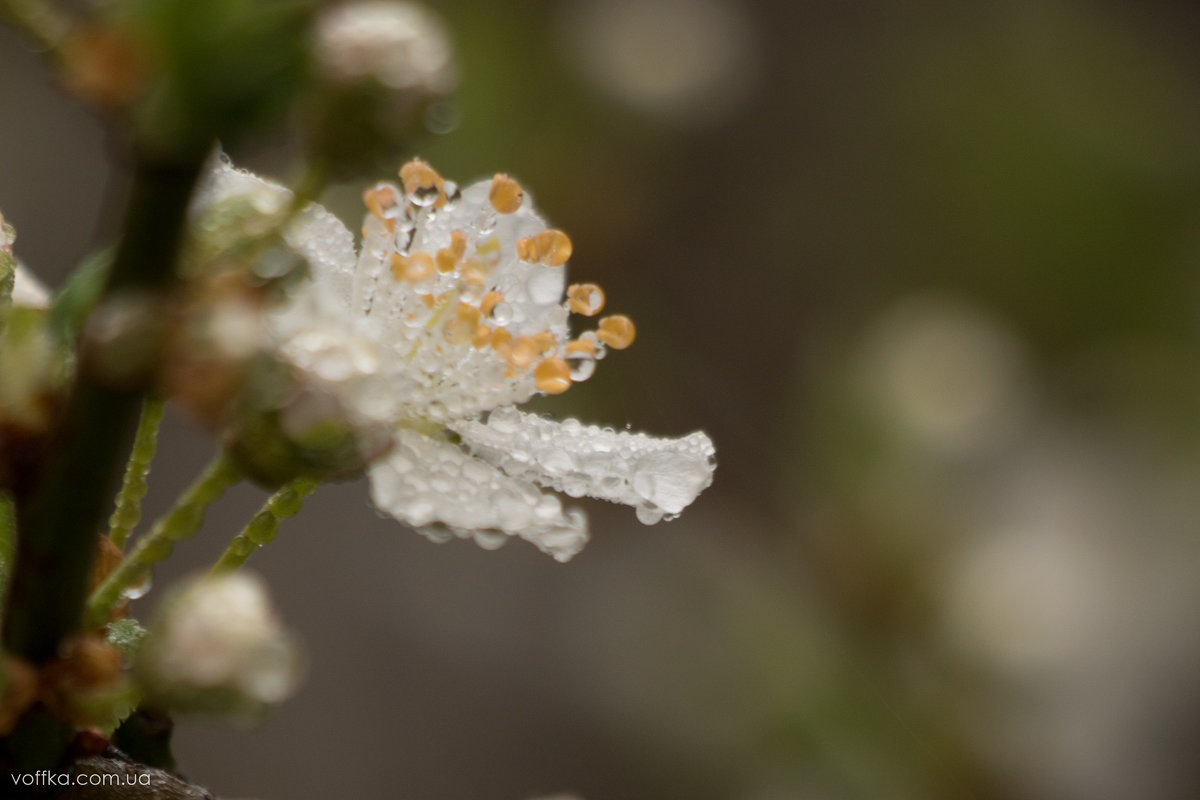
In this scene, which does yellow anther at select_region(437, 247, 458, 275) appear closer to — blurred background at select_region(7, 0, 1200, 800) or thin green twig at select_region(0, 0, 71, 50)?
thin green twig at select_region(0, 0, 71, 50)

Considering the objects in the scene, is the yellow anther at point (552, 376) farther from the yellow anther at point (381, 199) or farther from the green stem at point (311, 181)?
the green stem at point (311, 181)

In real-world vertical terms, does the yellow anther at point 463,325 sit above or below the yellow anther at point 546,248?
below

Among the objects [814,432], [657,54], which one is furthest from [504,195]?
[657,54]

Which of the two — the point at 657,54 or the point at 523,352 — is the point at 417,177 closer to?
the point at 523,352

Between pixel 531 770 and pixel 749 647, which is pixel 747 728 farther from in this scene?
pixel 531 770

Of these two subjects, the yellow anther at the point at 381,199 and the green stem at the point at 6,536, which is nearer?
the green stem at the point at 6,536

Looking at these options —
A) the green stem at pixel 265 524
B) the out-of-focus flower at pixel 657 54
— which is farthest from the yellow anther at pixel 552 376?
the out-of-focus flower at pixel 657 54

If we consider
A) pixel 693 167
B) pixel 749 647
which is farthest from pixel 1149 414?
pixel 693 167
